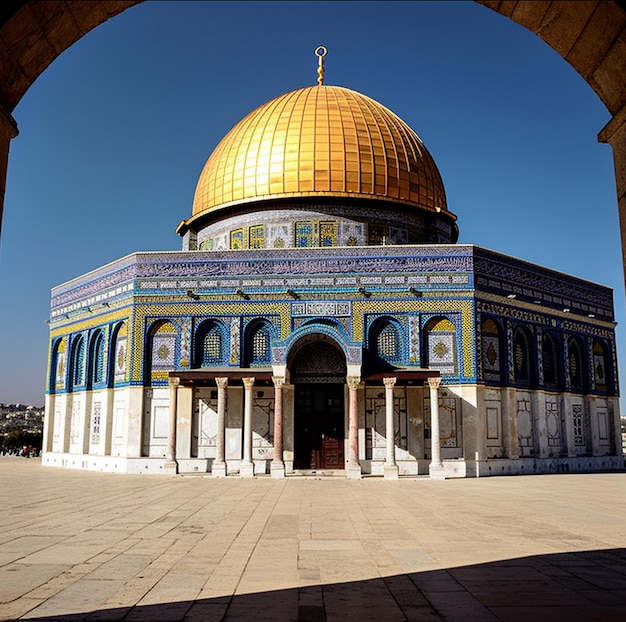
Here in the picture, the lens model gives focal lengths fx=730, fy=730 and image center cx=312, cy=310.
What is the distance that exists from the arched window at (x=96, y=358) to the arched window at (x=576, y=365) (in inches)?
711

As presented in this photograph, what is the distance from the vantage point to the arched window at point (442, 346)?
24062mm

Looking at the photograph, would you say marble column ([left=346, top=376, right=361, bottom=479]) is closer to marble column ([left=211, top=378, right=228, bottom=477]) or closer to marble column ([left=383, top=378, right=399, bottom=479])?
marble column ([left=383, top=378, right=399, bottom=479])

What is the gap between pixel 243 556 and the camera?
8172 millimetres

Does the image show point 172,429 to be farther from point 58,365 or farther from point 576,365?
point 576,365

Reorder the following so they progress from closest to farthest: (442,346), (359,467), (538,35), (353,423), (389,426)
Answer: (538,35)
(359,467)
(389,426)
(353,423)
(442,346)

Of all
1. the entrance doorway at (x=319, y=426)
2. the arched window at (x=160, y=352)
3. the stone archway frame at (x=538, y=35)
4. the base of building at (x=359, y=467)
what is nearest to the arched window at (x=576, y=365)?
the base of building at (x=359, y=467)

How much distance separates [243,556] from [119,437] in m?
18.6

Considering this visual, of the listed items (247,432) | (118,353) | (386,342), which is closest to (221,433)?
(247,432)

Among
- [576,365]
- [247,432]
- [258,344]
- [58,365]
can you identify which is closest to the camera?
[247,432]

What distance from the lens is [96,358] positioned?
28.4m

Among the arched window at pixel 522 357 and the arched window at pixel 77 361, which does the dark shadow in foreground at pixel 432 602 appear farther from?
the arched window at pixel 77 361

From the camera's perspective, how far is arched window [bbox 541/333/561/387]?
27.4m

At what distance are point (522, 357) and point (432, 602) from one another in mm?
21420

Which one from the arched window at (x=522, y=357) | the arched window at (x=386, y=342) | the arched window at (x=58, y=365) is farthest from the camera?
the arched window at (x=58, y=365)
